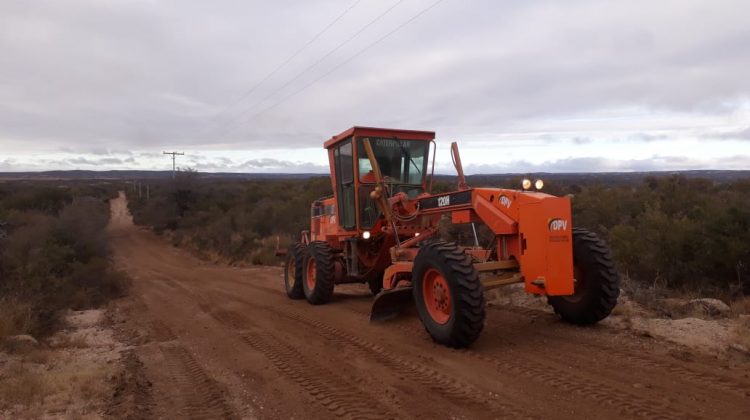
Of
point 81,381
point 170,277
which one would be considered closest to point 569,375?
point 81,381

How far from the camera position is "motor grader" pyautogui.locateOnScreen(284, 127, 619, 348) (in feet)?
20.6

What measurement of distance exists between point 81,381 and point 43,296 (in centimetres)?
576

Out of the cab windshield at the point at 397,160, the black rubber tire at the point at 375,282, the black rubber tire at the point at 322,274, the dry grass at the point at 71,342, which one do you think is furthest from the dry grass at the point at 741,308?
the dry grass at the point at 71,342

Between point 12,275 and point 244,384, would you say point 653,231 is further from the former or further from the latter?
point 12,275

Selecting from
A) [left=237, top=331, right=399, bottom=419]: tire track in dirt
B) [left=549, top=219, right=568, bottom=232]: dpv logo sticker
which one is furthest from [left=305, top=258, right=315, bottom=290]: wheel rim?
[left=549, top=219, right=568, bottom=232]: dpv logo sticker

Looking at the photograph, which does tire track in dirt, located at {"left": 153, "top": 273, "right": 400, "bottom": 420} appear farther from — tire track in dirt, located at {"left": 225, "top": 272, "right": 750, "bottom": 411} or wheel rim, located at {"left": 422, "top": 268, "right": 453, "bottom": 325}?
tire track in dirt, located at {"left": 225, "top": 272, "right": 750, "bottom": 411}

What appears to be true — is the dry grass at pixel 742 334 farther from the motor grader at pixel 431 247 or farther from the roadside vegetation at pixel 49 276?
the roadside vegetation at pixel 49 276

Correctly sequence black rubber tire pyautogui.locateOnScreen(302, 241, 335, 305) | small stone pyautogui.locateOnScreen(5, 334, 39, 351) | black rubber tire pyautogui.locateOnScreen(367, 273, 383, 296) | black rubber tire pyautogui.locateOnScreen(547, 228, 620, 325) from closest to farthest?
black rubber tire pyautogui.locateOnScreen(547, 228, 620, 325)
small stone pyautogui.locateOnScreen(5, 334, 39, 351)
black rubber tire pyautogui.locateOnScreen(302, 241, 335, 305)
black rubber tire pyautogui.locateOnScreen(367, 273, 383, 296)

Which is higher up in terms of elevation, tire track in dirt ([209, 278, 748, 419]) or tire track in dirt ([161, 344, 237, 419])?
tire track in dirt ([209, 278, 748, 419])

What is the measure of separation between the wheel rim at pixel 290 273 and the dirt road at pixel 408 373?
2348 millimetres

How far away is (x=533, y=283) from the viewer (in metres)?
6.35

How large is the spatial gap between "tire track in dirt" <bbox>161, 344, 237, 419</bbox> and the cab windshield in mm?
4253

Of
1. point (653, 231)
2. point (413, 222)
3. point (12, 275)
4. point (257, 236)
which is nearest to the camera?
point (413, 222)

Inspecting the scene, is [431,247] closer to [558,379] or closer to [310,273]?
[558,379]
